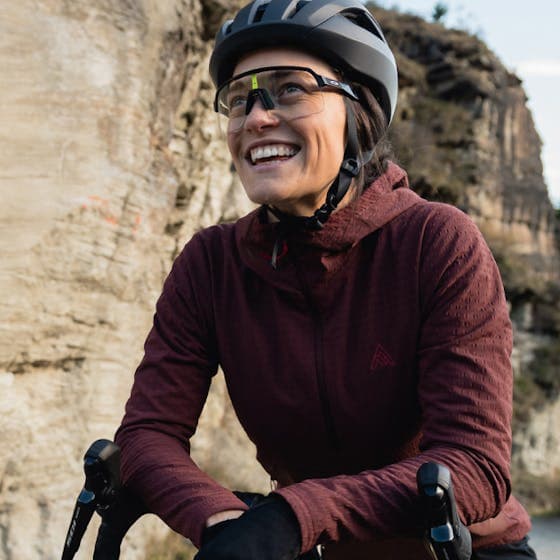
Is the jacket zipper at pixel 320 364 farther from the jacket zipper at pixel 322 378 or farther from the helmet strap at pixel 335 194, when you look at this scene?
the helmet strap at pixel 335 194

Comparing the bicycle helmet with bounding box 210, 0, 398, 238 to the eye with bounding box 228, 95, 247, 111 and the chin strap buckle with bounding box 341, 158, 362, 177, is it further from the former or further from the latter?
the eye with bounding box 228, 95, 247, 111

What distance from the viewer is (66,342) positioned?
5457 mm

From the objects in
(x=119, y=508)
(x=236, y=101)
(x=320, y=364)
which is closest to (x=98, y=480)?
(x=119, y=508)

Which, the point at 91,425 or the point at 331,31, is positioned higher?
the point at 331,31

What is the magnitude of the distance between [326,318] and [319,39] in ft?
2.39

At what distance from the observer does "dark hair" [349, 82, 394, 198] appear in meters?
2.15

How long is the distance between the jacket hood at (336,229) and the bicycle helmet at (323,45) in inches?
1.4

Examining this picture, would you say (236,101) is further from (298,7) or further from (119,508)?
(119,508)

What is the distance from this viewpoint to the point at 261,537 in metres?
1.44

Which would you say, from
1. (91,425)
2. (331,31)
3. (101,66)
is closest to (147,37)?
(101,66)

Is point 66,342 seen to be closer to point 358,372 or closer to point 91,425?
point 91,425

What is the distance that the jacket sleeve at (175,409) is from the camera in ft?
5.84

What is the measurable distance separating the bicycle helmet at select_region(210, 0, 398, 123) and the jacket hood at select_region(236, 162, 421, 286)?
0.93 ft

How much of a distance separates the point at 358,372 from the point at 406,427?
0.19 m
